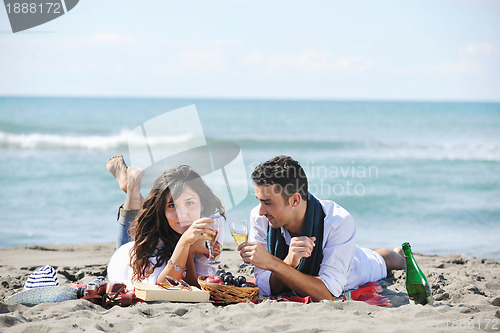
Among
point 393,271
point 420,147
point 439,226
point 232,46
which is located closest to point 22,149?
point 420,147

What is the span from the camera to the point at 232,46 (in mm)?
49500

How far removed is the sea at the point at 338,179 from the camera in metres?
8.95

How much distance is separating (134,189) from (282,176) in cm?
210

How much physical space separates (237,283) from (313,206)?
2.74ft

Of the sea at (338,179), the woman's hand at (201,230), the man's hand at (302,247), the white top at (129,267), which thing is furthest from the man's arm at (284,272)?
the sea at (338,179)

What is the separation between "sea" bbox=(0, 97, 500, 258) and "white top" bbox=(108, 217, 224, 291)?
0.90 meters

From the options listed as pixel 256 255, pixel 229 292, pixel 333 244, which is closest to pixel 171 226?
pixel 229 292

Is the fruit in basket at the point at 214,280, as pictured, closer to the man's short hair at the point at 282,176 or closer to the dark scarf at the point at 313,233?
the dark scarf at the point at 313,233

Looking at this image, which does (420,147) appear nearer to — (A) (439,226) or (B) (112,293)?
(A) (439,226)

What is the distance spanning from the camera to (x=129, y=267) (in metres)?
4.88

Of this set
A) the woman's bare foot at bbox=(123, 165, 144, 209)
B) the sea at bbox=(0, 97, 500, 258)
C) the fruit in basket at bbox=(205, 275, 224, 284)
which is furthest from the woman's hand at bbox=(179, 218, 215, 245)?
the woman's bare foot at bbox=(123, 165, 144, 209)

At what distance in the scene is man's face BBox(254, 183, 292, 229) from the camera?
4199 millimetres

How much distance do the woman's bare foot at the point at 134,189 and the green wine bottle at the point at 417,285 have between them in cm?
277

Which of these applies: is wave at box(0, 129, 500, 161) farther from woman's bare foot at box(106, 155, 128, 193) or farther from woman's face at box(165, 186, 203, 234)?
woman's face at box(165, 186, 203, 234)
